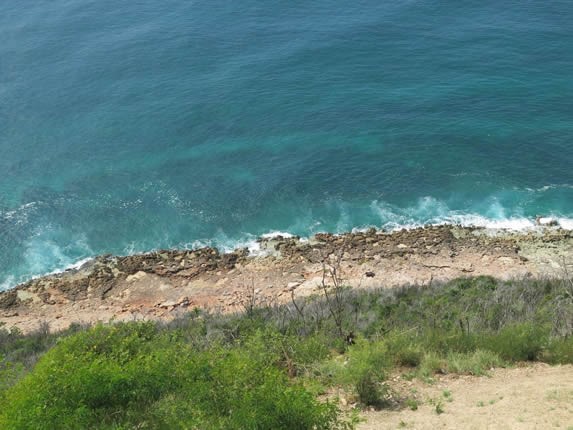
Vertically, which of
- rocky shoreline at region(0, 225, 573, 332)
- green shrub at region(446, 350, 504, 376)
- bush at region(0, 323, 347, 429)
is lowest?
rocky shoreline at region(0, 225, 573, 332)

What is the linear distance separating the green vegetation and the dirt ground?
0.41 metres

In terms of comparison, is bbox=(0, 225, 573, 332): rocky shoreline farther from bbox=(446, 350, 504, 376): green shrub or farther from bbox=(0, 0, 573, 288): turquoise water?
bbox=(446, 350, 504, 376): green shrub

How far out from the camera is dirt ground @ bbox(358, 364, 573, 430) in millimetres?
18641

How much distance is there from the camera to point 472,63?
197 feet

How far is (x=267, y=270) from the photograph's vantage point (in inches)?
1581

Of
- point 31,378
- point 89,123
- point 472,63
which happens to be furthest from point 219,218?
point 472,63

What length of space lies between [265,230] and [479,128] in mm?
22366

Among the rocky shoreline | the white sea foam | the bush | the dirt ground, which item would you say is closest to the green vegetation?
the bush

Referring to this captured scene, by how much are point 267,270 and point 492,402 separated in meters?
22.2

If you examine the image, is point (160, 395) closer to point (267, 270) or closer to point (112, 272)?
point (267, 270)

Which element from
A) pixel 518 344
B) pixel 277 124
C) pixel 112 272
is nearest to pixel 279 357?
pixel 518 344

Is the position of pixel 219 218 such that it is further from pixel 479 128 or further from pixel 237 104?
pixel 479 128

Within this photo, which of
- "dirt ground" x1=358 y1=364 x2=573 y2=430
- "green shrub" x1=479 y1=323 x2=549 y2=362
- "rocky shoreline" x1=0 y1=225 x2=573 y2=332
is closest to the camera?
"dirt ground" x1=358 y1=364 x2=573 y2=430

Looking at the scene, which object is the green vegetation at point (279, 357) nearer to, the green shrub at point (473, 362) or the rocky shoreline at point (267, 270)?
the green shrub at point (473, 362)
